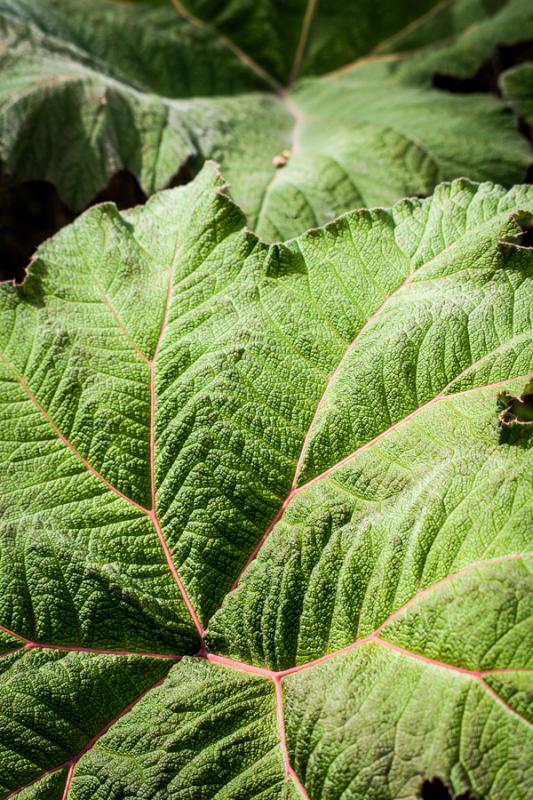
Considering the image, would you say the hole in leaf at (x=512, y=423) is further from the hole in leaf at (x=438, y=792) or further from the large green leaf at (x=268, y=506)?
the hole in leaf at (x=438, y=792)

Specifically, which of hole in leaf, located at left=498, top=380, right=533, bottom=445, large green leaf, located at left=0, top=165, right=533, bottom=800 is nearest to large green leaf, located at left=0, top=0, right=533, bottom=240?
large green leaf, located at left=0, top=165, right=533, bottom=800

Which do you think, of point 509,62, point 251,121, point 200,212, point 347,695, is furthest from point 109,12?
point 347,695

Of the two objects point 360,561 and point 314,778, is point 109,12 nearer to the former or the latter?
point 360,561

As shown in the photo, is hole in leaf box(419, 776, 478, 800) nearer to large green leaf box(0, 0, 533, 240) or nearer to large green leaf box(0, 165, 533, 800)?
large green leaf box(0, 165, 533, 800)

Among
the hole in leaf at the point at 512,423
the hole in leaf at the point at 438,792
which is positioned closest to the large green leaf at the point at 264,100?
the hole in leaf at the point at 512,423

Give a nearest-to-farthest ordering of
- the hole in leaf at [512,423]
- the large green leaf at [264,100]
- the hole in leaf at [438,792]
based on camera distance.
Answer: the hole in leaf at [438,792] < the hole in leaf at [512,423] < the large green leaf at [264,100]

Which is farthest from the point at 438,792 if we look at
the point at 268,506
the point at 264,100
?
the point at 264,100
